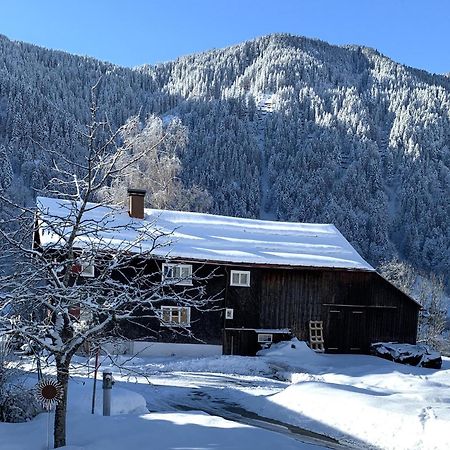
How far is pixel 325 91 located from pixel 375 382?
561 ft

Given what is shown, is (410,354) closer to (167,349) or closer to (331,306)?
(331,306)

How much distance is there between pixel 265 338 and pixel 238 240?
570cm

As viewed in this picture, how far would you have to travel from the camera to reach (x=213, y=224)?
33125mm

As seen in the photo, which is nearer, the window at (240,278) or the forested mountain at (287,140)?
the window at (240,278)

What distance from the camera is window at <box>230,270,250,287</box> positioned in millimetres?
28703

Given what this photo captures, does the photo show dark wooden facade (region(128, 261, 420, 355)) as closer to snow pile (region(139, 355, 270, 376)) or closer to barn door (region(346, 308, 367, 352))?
barn door (region(346, 308, 367, 352))

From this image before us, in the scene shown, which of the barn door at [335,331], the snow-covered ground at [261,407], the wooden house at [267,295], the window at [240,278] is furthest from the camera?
the barn door at [335,331]

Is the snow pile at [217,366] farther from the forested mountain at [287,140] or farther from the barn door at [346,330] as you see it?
the forested mountain at [287,140]

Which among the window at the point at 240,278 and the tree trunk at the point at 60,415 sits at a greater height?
the window at the point at 240,278

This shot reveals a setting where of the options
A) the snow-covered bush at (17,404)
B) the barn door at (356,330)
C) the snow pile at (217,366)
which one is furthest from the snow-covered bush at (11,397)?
the barn door at (356,330)

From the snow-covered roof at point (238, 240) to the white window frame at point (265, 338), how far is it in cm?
383

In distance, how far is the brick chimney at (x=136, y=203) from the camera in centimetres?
2978

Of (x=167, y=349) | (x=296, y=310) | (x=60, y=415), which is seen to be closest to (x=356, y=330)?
(x=296, y=310)

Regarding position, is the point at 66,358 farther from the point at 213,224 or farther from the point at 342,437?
the point at 213,224
